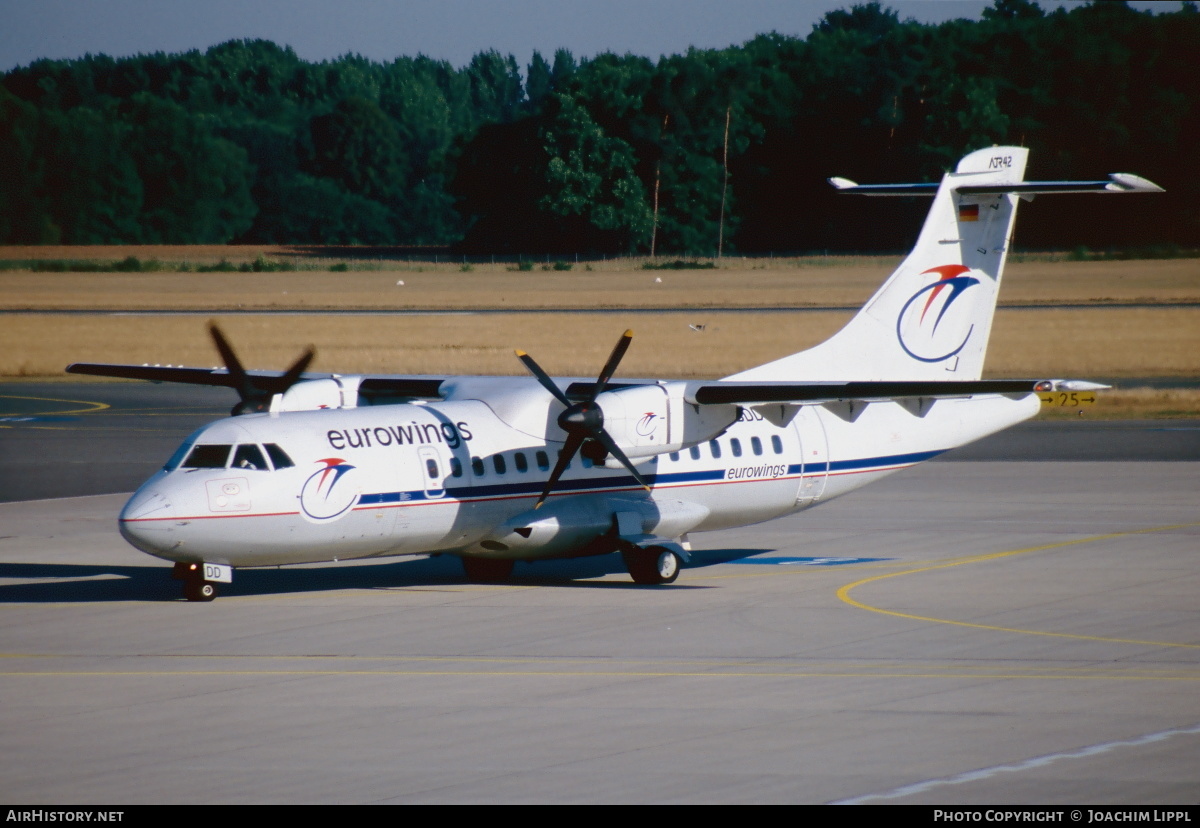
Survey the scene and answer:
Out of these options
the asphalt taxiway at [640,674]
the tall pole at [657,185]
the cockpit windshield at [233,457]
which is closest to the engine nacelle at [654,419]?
the asphalt taxiway at [640,674]

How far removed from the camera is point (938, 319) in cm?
2602

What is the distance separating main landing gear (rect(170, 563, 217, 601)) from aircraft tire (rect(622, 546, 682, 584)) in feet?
20.0

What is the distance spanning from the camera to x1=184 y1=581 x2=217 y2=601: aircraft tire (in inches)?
820

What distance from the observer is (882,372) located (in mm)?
25688

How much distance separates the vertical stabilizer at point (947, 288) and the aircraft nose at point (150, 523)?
38.4 feet

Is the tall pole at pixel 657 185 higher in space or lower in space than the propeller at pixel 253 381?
lower

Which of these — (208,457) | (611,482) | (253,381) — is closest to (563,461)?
(611,482)

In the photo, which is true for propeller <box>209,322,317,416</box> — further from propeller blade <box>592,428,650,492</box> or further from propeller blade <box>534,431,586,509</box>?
propeller blade <box>592,428,650,492</box>

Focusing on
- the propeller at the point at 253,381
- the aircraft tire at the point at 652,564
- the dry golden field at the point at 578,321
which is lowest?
the dry golden field at the point at 578,321

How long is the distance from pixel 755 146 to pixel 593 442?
368 feet

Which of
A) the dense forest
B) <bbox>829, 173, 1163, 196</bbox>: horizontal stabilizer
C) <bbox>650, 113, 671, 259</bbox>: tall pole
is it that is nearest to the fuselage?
<bbox>829, 173, 1163, 196</bbox>: horizontal stabilizer

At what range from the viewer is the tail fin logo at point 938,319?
25875 mm

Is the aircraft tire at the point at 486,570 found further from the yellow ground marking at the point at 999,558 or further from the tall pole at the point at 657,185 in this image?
the tall pole at the point at 657,185

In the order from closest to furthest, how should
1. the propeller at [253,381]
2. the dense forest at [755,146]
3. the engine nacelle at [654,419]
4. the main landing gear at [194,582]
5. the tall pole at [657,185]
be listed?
the main landing gear at [194,582]
the engine nacelle at [654,419]
the propeller at [253,381]
the dense forest at [755,146]
the tall pole at [657,185]
